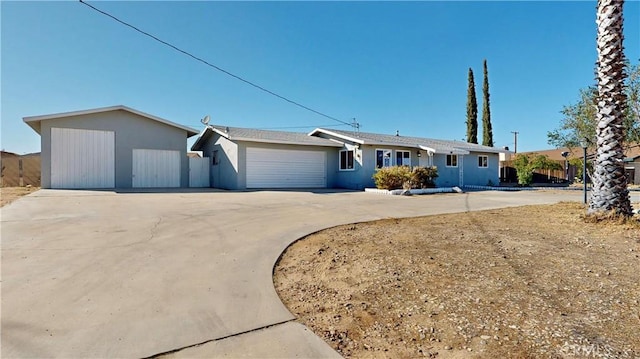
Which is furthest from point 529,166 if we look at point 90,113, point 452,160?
point 90,113

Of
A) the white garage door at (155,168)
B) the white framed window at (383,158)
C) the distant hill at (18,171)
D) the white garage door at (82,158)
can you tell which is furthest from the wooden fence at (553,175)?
the distant hill at (18,171)

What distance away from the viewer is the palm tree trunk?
259 inches

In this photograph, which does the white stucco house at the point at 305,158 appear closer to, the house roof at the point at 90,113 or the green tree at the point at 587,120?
the house roof at the point at 90,113

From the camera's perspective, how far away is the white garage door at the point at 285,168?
17.0 m

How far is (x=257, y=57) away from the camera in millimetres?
16500

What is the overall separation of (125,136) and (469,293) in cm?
1748

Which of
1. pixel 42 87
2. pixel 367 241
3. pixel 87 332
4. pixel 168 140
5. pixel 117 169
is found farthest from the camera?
pixel 168 140

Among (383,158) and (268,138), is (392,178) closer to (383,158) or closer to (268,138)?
(383,158)

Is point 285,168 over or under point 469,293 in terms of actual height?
over

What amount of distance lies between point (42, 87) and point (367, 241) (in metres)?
14.1

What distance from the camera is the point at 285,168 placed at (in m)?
18.1

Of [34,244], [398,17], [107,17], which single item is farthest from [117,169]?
[398,17]

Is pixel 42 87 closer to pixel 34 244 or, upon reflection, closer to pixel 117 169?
pixel 117 169

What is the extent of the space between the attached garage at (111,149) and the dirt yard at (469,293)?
47.3ft
